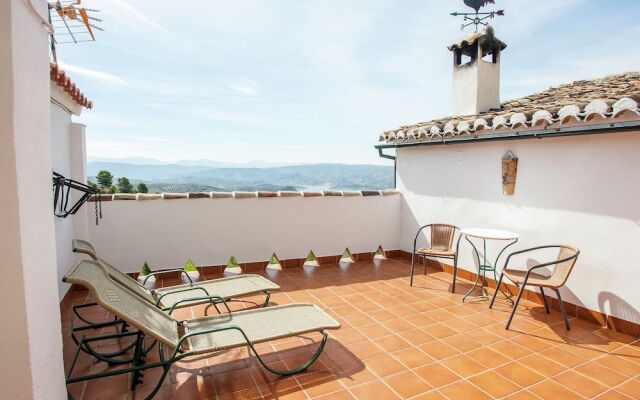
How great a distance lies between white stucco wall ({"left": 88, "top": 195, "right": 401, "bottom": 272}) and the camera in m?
5.52

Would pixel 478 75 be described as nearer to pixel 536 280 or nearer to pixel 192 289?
pixel 536 280

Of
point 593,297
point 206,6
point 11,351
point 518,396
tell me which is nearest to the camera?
point 11,351

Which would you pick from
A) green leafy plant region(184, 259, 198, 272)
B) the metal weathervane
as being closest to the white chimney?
the metal weathervane

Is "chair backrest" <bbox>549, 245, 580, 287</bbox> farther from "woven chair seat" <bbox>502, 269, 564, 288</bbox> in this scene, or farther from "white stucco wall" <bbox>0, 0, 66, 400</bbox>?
"white stucco wall" <bbox>0, 0, 66, 400</bbox>

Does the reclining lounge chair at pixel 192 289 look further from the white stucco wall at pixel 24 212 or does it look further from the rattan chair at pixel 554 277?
the rattan chair at pixel 554 277

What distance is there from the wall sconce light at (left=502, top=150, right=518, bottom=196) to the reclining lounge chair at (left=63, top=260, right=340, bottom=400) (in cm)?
335

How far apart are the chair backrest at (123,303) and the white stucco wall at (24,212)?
418mm

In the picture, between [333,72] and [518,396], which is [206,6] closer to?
[333,72]

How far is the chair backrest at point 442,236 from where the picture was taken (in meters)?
5.75

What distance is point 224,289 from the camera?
168 inches

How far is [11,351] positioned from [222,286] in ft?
8.90

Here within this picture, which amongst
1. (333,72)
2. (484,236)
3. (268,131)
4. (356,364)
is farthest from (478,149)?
(268,131)

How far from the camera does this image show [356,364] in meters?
3.23

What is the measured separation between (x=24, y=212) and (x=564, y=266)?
15.7 feet
